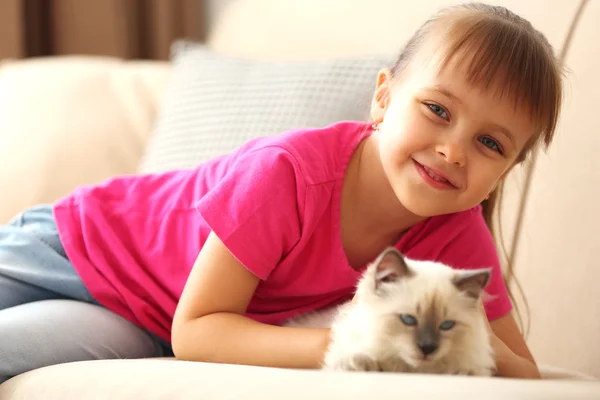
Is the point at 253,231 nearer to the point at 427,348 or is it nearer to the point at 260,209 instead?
the point at 260,209

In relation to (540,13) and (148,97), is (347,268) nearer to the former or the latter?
(540,13)

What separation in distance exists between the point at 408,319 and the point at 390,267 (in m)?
0.06

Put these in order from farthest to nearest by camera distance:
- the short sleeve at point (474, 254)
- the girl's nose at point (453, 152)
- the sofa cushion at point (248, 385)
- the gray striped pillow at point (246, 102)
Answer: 1. the gray striped pillow at point (246, 102)
2. the short sleeve at point (474, 254)
3. the girl's nose at point (453, 152)
4. the sofa cushion at point (248, 385)

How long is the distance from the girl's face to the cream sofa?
1.00ft

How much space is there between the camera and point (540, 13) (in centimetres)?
144

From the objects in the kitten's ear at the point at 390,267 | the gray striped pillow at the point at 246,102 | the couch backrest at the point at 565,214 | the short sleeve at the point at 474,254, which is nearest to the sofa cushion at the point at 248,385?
the kitten's ear at the point at 390,267

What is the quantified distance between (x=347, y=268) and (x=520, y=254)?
0.42m

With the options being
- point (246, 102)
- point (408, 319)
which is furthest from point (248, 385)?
point (246, 102)

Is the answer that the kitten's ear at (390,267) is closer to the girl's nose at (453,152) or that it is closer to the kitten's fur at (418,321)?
the kitten's fur at (418,321)

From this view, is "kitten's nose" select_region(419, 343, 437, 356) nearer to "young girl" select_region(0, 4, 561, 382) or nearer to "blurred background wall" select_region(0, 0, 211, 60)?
"young girl" select_region(0, 4, 561, 382)

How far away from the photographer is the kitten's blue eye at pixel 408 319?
2.59ft

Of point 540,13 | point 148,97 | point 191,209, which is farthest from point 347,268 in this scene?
point 148,97

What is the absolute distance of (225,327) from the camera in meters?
1.06

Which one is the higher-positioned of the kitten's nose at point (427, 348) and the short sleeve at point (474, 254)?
the kitten's nose at point (427, 348)
